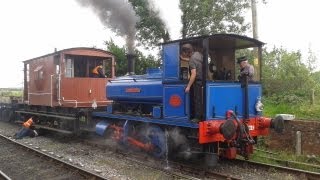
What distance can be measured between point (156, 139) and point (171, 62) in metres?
1.93

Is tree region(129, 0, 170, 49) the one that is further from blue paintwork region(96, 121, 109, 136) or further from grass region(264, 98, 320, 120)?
grass region(264, 98, 320, 120)

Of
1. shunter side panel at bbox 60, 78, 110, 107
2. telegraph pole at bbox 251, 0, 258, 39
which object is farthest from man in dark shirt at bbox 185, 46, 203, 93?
telegraph pole at bbox 251, 0, 258, 39

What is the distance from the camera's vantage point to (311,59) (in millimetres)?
17953

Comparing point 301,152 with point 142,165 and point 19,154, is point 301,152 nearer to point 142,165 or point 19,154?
point 142,165

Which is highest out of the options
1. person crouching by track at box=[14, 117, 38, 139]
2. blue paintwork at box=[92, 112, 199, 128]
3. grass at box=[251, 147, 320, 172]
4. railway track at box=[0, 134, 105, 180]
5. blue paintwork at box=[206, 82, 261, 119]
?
blue paintwork at box=[206, 82, 261, 119]

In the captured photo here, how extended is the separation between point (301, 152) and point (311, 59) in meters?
8.70

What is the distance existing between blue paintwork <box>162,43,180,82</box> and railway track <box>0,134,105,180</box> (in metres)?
2.65

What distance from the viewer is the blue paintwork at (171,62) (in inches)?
345

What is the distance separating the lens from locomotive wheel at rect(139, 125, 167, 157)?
931cm

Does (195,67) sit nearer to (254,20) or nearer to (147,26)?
(147,26)

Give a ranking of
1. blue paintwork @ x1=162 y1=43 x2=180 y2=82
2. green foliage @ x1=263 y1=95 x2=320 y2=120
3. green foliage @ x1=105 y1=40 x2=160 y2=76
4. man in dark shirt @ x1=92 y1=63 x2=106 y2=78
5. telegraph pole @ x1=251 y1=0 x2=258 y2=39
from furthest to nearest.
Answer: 1. green foliage @ x1=105 y1=40 x2=160 y2=76
2. telegraph pole @ x1=251 y1=0 x2=258 y2=39
3. man in dark shirt @ x1=92 y1=63 x2=106 y2=78
4. green foliage @ x1=263 y1=95 x2=320 y2=120
5. blue paintwork @ x1=162 y1=43 x2=180 y2=82

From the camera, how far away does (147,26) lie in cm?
1756

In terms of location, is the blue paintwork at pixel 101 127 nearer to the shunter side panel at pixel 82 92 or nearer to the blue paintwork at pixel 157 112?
the shunter side panel at pixel 82 92

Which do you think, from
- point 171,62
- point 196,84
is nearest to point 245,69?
point 196,84
